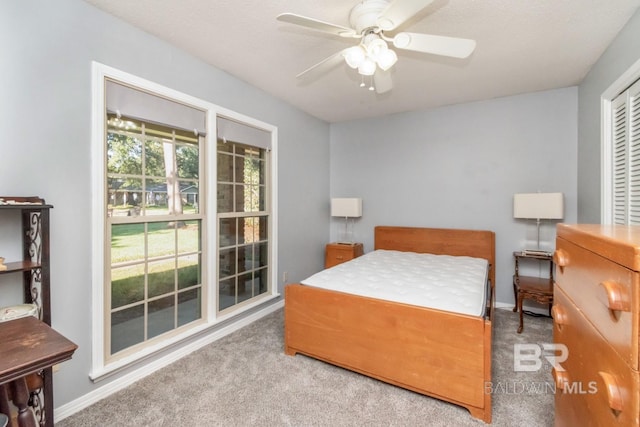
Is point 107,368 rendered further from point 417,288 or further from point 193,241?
point 417,288

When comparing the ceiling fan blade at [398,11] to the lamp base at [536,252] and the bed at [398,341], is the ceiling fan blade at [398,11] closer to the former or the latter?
the bed at [398,341]

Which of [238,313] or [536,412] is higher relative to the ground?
[238,313]

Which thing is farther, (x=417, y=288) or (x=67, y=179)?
(x=417, y=288)

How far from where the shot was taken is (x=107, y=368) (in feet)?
6.25

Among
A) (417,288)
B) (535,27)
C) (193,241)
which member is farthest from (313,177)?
(535,27)

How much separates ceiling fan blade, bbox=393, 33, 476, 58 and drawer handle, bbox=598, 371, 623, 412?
1.60 meters

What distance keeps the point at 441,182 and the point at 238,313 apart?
2955 mm

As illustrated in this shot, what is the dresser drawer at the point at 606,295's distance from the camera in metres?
0.64

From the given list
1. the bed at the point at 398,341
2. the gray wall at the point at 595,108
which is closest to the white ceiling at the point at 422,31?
the gray wall at the point at 595,108

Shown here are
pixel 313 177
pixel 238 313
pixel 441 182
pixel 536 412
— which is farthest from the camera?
pixel 313 177

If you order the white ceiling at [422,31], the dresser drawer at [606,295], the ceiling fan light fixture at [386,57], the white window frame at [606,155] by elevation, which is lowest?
the dresser drawer at [606,295]

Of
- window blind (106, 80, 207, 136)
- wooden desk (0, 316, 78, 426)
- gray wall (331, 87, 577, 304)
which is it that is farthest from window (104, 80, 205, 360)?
gray wall (331, 87, 577, 304)

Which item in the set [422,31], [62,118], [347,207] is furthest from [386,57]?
[347,207]

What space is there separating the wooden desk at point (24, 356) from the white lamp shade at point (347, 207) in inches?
131
